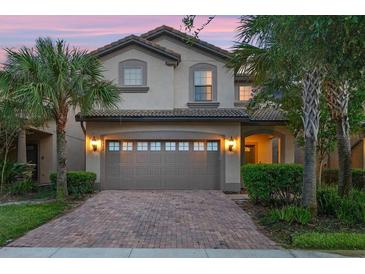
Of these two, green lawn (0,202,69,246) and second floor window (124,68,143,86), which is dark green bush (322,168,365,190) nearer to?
second floor window (124,68,143,86)

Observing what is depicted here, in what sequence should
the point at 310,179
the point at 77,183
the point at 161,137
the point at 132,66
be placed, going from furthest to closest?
the point at 132,66 → the point at 161,137 → the point at 77,183 → the point at 310,179

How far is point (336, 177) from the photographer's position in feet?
56.9

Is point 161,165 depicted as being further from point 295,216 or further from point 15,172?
point 295,216

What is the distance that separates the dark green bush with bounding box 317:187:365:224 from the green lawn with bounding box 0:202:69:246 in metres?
7.55

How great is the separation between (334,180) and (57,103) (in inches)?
492

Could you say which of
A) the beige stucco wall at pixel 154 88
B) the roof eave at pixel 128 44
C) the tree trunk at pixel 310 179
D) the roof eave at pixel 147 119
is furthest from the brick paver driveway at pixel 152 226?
the roof eave at pixel 128 44

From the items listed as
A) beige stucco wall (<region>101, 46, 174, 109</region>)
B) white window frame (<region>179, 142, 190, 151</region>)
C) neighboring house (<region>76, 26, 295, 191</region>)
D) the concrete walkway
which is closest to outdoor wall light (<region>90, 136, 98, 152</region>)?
neighboring house (<region>76, 26, 295, 191</region>)

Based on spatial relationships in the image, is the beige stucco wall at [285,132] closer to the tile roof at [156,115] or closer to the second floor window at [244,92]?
the tile roof at [156,115]

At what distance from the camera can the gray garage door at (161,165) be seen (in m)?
16.9

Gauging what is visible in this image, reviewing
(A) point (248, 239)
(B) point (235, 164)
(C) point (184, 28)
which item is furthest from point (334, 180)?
(C) point (184, 28)

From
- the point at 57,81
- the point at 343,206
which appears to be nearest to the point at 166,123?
the point at 57,81

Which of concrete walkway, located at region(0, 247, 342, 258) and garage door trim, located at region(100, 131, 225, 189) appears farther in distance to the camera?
garage door trim, located at region(100, 131, 225, 189)

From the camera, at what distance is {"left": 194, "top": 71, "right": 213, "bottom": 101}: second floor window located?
17.8 m

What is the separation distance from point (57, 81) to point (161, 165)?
6.36m
